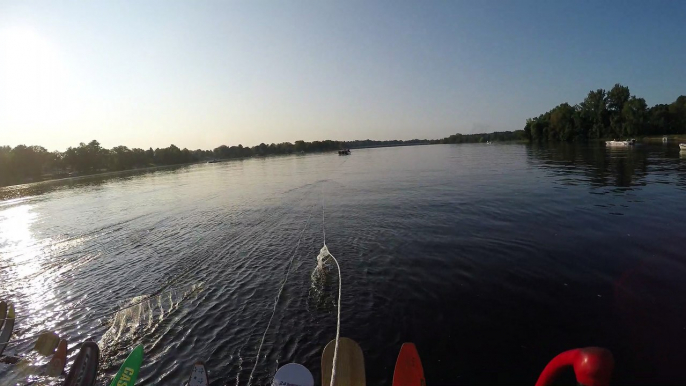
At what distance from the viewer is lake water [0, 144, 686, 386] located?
27.9 feet

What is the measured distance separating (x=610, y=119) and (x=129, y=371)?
179 m

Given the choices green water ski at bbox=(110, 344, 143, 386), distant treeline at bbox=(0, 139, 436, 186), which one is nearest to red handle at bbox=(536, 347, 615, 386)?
green water ski at bbox=(110, 344, 143, 386)

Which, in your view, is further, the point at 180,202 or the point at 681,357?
the point at 180,202

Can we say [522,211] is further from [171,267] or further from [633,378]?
[171,267]

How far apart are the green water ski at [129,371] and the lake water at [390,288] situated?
50 centimetres

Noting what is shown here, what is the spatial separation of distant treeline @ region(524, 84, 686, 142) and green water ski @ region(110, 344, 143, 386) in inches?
6619

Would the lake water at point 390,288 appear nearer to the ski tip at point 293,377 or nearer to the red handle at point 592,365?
the ski tip at point 293,377

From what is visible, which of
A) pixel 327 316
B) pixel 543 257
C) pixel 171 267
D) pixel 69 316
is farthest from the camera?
pixel 171 267

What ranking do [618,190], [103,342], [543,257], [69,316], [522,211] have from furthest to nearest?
[618,190], [522,211], [543,257], [69,316], [103,342]

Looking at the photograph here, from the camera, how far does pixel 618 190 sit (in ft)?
89.8

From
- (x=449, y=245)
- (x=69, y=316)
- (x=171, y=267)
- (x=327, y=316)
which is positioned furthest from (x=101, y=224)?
(x=449, y=245)

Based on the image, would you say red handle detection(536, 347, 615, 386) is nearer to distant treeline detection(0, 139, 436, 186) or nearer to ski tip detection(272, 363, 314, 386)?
ski tip detection(272, 363, 314, 386)

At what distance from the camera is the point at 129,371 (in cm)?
794

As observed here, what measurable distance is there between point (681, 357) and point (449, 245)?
9261mm
